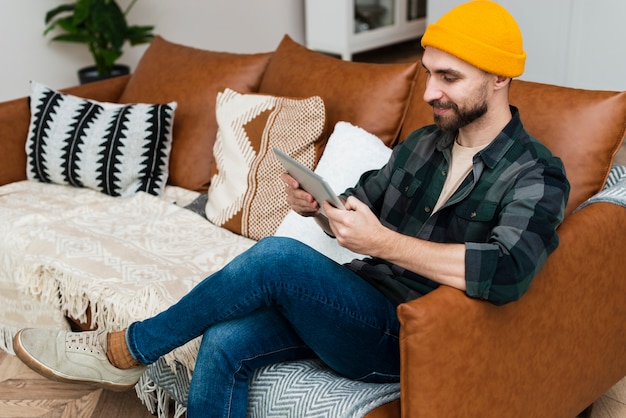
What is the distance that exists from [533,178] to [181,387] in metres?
0.94

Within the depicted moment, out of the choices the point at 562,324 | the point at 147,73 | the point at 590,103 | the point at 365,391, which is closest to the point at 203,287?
the point at 365,391

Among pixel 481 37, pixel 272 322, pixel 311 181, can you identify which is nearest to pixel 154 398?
pixel 272 322

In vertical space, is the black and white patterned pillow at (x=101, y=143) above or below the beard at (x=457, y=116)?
below

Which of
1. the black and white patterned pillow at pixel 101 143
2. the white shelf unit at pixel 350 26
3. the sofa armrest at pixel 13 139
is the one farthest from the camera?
the white shelf unit at pixel 350 26

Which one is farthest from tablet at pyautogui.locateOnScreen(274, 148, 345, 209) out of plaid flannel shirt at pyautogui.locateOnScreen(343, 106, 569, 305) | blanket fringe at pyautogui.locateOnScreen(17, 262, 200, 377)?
blanket fringe at pyautogui.locateOnScreen(17, 262, 200, 377)

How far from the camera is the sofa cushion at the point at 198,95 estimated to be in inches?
97.9

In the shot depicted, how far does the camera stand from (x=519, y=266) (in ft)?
4.26

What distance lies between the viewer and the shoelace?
1.63m

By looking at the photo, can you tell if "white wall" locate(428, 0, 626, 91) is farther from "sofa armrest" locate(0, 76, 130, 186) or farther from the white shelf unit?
"sofa armrest" locate(0, 76, 130, 186)

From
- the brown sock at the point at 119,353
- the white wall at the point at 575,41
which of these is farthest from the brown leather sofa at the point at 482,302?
the white wall at the point at 575,41

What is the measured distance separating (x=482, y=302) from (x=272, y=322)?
44 centimetres

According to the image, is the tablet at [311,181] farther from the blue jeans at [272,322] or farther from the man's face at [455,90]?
the man's face at [455,90]

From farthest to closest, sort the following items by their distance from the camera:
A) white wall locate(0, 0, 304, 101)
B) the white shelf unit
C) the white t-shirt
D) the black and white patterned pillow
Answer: the white shelf unit < white wall locate(0, 0, 304, 101) < the black and white patterned pillow < the white t-shirt

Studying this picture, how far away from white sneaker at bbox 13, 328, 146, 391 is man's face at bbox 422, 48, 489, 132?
2.74 feet
